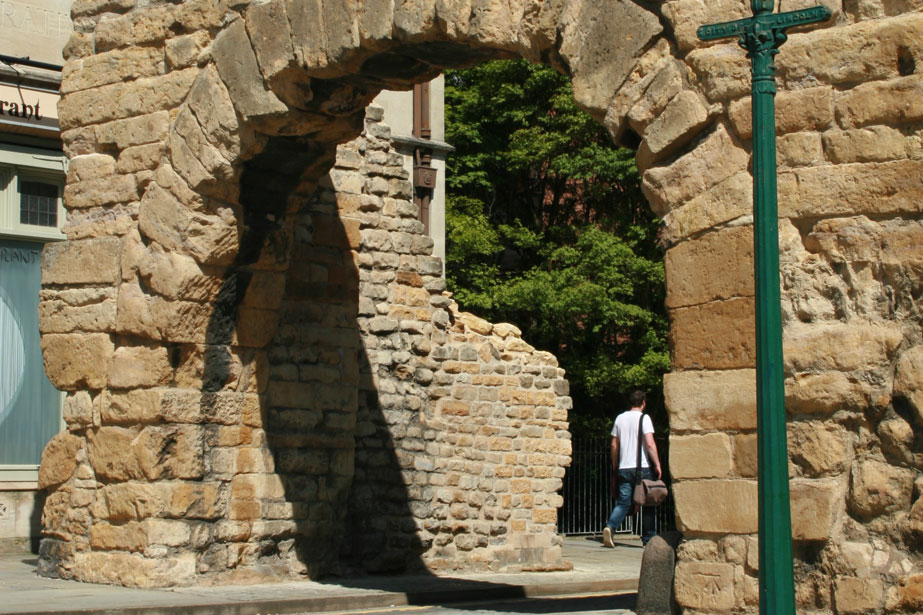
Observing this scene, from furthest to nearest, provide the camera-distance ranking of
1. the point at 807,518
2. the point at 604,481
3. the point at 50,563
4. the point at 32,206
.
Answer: the point at 604,481 → the point at 32,206 → the point at 50,563 → the point at 807,518

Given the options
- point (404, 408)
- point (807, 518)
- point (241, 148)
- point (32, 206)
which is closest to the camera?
point (807, 518)

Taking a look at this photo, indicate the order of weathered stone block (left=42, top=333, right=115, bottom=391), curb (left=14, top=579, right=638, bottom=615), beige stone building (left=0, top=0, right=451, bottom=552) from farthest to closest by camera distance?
beige stone building (left=0, top=0, right=451, bottom=552) → weathered stone block (left=42, top=333, right=115, bottom=391) → curb (left=14, top=579, right=638, bottom=615)

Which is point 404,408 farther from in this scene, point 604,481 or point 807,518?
point 604,481

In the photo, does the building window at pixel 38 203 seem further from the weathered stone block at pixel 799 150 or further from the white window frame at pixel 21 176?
the weathered stone block at pixel 799 150

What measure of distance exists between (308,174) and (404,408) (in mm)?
2551

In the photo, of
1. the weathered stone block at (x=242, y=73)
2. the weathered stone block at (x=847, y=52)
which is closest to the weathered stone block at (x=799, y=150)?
the weathered stone block at (x=847, y=52)

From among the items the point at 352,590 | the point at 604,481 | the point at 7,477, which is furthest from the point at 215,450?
the point at 604,481

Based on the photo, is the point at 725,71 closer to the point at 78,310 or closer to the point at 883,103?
the point at 883,103

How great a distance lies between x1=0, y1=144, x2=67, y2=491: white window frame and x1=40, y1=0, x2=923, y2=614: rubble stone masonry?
7.54ft

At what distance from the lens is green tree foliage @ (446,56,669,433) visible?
22141 millimetres

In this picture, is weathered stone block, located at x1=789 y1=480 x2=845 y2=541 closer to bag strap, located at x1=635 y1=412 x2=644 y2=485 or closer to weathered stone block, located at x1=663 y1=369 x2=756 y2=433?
weathered stone block, located at x1=663 y1=369 x2=756 y2=433

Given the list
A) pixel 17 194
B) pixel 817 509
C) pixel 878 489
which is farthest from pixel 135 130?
pixel 878 489

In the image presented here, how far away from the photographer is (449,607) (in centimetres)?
966

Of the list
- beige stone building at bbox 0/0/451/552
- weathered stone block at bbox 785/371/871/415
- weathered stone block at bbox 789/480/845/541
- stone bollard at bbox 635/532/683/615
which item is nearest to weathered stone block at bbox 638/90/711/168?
weathered stone block at bbox 785/371/871/415
